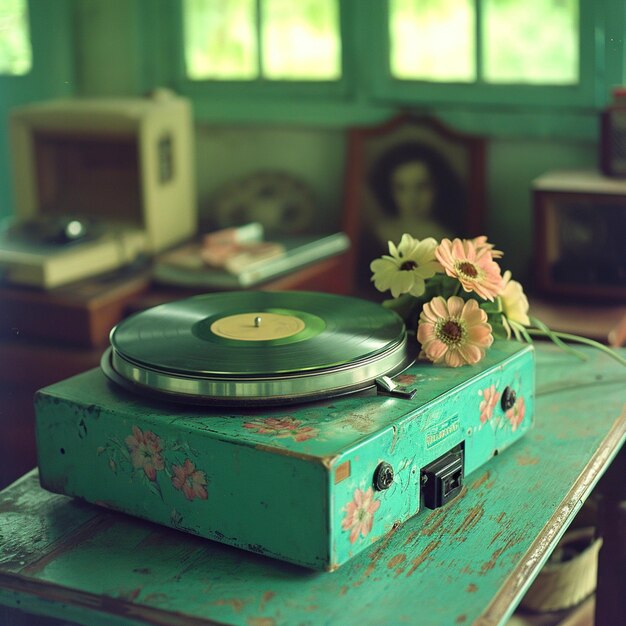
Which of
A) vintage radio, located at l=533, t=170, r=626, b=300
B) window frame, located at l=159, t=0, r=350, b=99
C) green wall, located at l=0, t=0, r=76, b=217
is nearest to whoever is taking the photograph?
vintage radio, located at l=533, t=170, r=626, b=300

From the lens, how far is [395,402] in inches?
47.6

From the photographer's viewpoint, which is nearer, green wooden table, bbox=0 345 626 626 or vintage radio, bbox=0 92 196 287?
green wooden table, bbox=0 345 626 626

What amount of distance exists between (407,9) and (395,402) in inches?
76.5

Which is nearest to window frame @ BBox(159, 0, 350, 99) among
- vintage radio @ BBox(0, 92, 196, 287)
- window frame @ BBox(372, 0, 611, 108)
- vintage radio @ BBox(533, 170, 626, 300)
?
window frame @ BBox(372, 0, 611, 108)

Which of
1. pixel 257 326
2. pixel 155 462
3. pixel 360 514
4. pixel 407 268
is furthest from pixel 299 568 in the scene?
pixel 407 268

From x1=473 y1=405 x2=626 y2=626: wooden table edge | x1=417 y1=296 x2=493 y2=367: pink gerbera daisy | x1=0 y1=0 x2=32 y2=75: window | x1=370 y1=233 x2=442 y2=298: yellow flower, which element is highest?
x1=0 y1=0 x2=32 y2=75: window

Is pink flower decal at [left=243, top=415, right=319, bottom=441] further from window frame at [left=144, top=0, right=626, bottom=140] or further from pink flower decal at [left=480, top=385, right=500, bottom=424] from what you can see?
window frame at [left=144, top=0, right=626, bottom=140]

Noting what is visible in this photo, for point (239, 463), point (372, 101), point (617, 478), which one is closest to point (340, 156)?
point (372, 101)

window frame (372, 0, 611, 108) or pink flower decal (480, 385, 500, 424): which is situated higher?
window frame (372, 0, 611, 108)

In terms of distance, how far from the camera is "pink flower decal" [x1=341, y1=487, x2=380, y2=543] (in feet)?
3.61

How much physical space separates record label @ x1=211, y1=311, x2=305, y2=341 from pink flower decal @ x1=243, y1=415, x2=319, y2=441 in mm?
149

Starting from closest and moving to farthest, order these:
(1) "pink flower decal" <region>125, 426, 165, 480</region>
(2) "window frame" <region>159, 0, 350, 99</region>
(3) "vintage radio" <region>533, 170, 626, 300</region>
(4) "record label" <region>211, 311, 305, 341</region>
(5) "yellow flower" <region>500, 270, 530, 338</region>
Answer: (1) "pink flower decal" <region>125, 426, 165, 480</region>
(4) "record label" <region>211, 311, 305, 341</region>
(5) "yellow flower" <region>500, 270, 530, 338</region>
(3) "vintage radio" <region>533, 170, 626, 300</region>
(2) "window frame" <region>159, 0, 350, 99</region>

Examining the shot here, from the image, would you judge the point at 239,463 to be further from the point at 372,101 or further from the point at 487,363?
the point at 372,101

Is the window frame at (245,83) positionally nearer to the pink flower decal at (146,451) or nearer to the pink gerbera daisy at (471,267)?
the pink gerbera daisy at (471,267)
